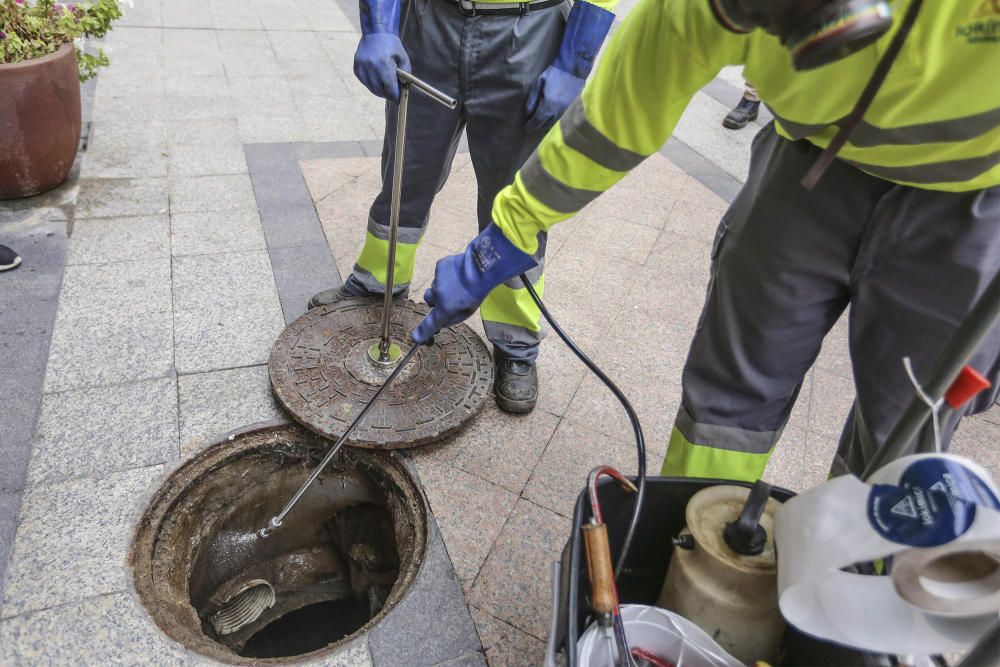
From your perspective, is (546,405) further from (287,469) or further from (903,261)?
(903,261)

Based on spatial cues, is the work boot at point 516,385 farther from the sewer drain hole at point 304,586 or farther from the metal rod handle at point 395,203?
the sewer drain hole at point 304,586

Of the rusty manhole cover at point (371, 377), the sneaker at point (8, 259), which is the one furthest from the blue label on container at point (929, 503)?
the sneaker at point (8, 259)

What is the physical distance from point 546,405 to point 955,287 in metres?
1.59

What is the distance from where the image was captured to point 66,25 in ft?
11.0

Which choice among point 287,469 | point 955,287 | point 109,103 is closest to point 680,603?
point 955,287

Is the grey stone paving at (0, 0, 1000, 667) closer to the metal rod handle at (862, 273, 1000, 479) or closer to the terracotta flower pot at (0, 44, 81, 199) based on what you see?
the terracotta flower pot at (0, 44, 81, 199)

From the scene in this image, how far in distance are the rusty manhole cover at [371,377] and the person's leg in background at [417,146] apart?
0.12 metres

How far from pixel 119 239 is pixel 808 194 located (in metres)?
3.07

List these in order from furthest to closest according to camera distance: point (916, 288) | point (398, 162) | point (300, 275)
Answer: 1. point (300, 275)
2. point (398, 162)
3. point (916, 288)

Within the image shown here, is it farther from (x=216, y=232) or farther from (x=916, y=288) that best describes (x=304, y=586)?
(x=916, y=288)

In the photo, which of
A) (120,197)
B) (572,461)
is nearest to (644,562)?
(572,461)

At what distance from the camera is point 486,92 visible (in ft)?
7.76

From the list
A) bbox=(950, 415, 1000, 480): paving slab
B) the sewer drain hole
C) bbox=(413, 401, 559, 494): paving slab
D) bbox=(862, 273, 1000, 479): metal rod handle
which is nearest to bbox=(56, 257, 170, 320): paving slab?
the sewer drain hole

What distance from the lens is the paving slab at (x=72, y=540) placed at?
181 centimetres
